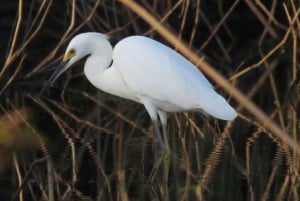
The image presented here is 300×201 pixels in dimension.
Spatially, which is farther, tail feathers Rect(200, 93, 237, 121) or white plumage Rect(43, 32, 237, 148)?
white plumage Rect(43, 32, 237, 148)

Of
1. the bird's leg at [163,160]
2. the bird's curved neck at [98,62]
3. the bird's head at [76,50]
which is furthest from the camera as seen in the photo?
the bird's curved neck at [98,62]

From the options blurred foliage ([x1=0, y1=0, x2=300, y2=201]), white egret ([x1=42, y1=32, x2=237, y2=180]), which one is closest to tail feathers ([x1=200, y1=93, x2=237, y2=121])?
white egret ([x1=42, y1=32, x2=237, y2=180])

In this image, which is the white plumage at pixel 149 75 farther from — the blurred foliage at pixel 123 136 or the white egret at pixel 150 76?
the blurred foliage at pixel 123 136

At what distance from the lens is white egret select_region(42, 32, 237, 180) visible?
4.19 meters

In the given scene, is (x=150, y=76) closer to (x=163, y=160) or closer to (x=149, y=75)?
(x=149, y=75)

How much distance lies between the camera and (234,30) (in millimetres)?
9102

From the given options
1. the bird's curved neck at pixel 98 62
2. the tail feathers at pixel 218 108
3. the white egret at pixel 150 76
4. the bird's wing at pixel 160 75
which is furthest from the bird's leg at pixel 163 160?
the bird's curved neck at pixel 98 62

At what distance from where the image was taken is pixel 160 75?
14.2ft

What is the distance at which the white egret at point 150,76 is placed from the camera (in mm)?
4191

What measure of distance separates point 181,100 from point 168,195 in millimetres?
529

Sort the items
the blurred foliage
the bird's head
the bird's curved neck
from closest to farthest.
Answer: the blurred foliage → the bird's head → the bird's curved neck

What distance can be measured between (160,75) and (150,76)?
0.18 feet

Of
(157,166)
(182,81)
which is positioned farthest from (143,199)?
(182,81)

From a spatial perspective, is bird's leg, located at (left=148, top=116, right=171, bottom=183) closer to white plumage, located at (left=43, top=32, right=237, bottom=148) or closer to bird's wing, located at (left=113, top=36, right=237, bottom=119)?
white plumage, located at (left=43, top=32, right=237, bottom=148)
